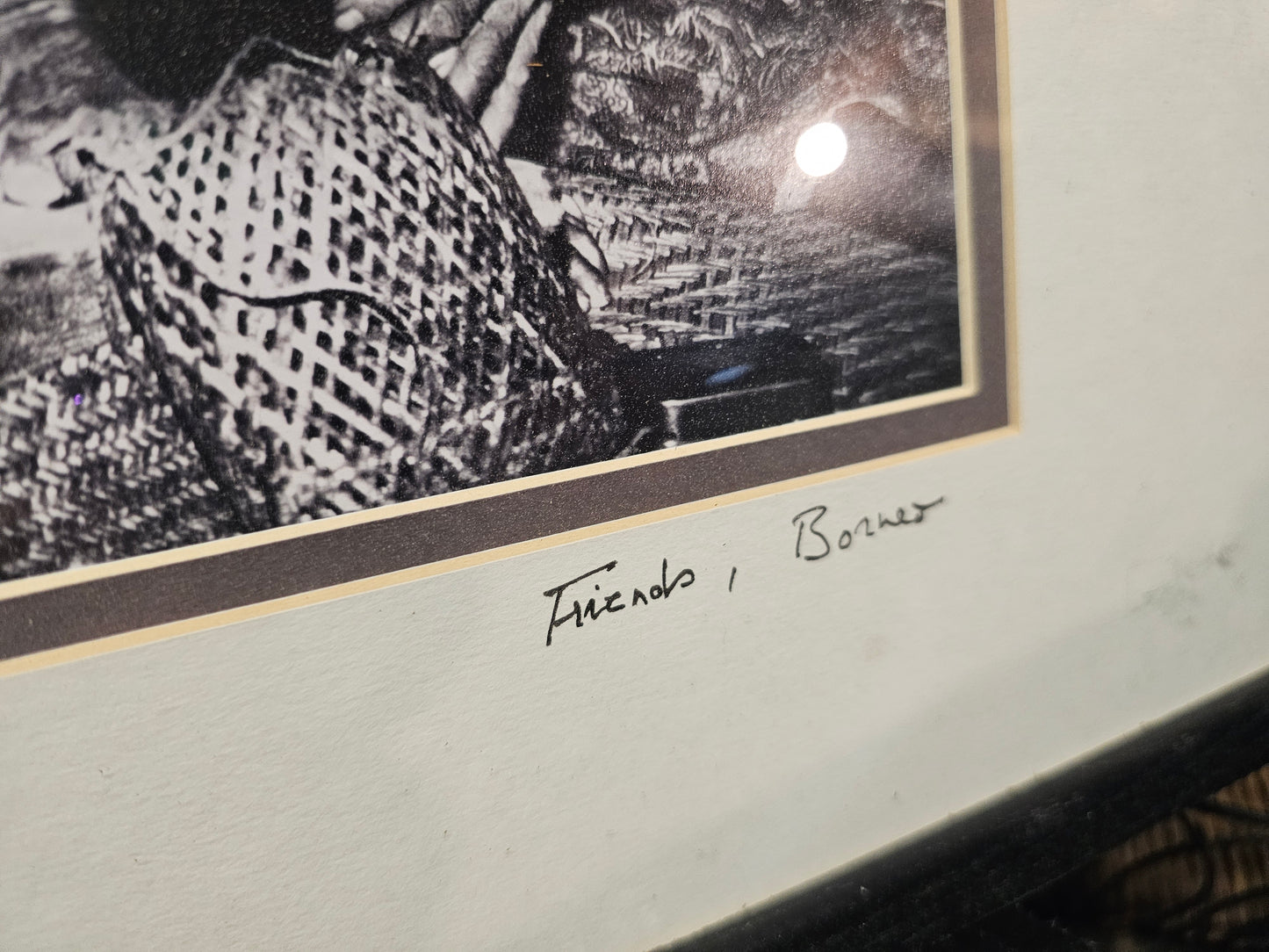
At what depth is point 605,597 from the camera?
1.75ft

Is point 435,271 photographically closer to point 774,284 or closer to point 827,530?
point 774,284

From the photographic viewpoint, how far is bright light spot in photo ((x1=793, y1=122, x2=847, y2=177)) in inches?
22.0

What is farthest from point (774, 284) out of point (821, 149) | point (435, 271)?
point (435, 271)

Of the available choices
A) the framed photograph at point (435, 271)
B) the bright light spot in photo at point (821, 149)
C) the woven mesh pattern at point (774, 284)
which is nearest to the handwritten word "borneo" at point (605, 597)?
the framed photograph at point (435, 271)

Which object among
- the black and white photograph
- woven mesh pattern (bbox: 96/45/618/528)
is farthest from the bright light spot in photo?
woven mesh pattern (bbox: 96/45/618/528)

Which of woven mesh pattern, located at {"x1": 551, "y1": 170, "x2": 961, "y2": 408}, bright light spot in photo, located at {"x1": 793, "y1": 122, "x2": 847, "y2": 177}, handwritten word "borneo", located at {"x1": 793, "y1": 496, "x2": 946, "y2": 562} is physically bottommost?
handwritten word "borneo", located at {"x1": 793, "y1": 496, "x2": 946, "y2": 562}

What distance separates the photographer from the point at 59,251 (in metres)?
0.38

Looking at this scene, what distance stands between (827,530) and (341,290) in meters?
0.35

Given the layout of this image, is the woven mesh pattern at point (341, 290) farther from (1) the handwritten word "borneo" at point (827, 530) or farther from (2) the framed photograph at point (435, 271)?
(1) the handwritten word "borneo" at point (827, 530)

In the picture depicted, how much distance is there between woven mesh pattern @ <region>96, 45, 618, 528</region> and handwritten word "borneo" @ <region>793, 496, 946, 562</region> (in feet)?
0.65

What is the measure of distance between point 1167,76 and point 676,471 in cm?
53

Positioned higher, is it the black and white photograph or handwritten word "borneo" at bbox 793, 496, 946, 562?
the black and white photograph

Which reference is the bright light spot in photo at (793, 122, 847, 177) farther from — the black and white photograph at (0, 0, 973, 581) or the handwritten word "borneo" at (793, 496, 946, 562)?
the handwritten word "borneo" at (793, 496, 946, 562)

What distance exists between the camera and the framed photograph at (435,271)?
0.39 metres
